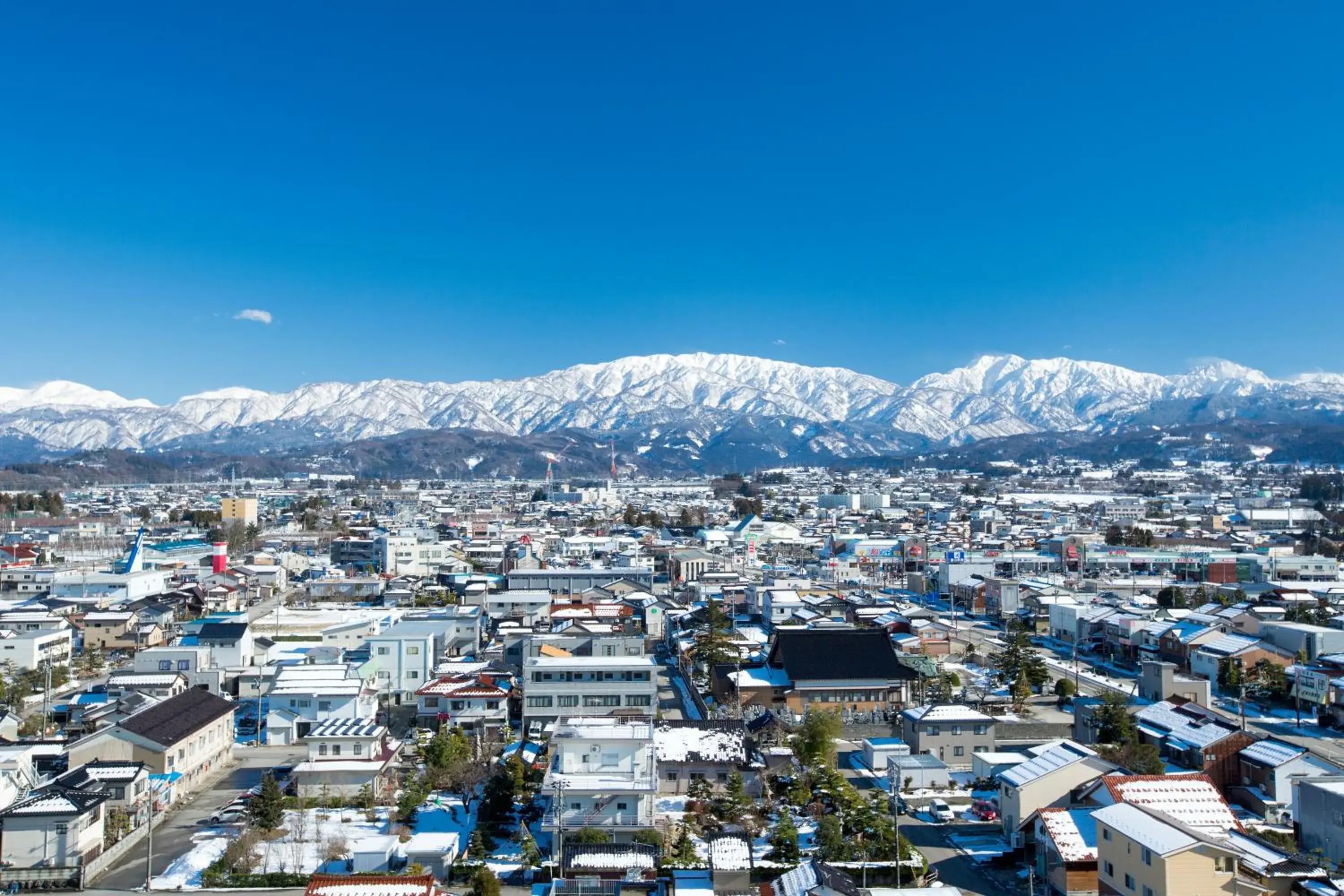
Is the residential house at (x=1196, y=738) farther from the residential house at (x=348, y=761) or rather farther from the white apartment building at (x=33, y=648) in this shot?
the white apartment building at (x=33, y=648)

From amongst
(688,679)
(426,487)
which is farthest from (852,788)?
(426,487)

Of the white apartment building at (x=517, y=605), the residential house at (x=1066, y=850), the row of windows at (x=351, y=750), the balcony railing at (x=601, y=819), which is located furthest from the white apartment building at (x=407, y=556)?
the residential house at (x=1066, y=850)

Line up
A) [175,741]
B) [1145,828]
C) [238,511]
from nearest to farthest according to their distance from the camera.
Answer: [1145,828], [175,741], [238,511]

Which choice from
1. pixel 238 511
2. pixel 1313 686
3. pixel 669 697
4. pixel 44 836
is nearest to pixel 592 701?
pixel 669 697

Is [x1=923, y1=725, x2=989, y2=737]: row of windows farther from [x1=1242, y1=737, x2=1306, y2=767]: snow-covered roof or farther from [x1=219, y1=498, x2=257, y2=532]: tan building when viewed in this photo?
[x1=219, y1=498, x2=257, y2=532]: tan building

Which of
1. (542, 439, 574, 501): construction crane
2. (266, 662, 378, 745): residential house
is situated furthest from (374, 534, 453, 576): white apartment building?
(542, 439, 574, 501): construction crane

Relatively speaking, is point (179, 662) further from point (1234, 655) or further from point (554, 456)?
point (554, 456)

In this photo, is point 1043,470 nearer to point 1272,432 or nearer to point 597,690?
point 1272,432
